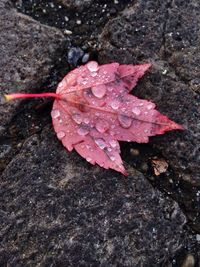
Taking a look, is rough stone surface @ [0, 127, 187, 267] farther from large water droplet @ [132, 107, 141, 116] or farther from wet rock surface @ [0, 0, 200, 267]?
large water droplet @ [132, 107, 141, 116]

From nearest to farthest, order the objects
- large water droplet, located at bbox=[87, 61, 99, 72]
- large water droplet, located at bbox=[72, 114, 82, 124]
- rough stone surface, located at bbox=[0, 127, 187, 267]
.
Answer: rough stone surface, located at bbox=[0, 127, 187, 267]
large water droplet, located at bbox=[72, 114, 82, 124]
large water droplet, located at bbox=[87, 61, 99, 72]

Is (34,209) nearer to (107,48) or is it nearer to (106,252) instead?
(106,252)

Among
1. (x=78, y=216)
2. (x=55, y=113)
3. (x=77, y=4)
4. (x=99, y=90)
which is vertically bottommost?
(x=78, y=216)

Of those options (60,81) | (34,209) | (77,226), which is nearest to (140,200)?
(77,226)

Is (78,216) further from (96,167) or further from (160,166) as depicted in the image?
(160,166)

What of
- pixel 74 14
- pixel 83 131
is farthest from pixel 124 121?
pixel 74 14

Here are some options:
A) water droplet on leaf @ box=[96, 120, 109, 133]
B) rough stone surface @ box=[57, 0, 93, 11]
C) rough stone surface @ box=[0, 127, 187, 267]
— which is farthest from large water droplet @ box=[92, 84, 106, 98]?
rough stone surface @ box=[57, 0, 93, 11]

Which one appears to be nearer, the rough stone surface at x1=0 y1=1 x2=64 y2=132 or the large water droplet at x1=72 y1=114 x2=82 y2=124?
the large water droplet at x1=72 y1=114 x2=82 y2=124
